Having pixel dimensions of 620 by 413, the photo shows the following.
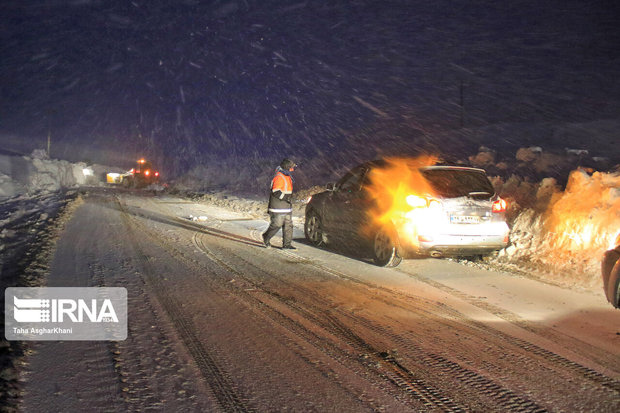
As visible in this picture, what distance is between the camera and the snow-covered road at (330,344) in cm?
308

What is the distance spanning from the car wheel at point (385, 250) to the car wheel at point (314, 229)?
2.09 meters

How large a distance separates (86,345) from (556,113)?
4311 centimetres

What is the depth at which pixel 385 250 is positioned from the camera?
7461mm

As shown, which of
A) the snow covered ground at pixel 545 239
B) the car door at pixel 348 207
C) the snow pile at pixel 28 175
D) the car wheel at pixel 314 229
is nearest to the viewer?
the snow covered ground at pixel 545 239

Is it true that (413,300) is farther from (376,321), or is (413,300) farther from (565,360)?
(565,360)

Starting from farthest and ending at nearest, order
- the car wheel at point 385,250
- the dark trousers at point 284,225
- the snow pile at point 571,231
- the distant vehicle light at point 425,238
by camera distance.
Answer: the dark trousers at point 284,225 < the car wheel at point 385,250 < the snow pile at point 571,231 < the distant vehicle light at point 425,238

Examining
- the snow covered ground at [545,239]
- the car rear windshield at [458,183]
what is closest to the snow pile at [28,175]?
the snow covered ground at [545,239]

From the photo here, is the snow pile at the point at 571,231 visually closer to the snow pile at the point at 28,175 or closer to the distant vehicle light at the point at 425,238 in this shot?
the distant vehicle light at the point at 425,238

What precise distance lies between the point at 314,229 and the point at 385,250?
2.66m

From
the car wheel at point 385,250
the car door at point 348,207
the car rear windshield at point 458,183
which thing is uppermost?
the car rear windshield at point 458,183

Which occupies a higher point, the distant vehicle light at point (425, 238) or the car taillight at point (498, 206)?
the car taillight at point (498, 206)

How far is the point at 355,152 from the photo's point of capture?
42656 millimetres

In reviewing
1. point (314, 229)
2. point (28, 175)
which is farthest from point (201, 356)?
point (28, 175)

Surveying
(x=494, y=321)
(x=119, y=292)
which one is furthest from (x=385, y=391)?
(x=119, y=292)
